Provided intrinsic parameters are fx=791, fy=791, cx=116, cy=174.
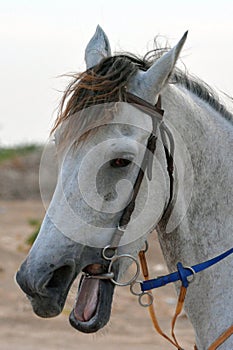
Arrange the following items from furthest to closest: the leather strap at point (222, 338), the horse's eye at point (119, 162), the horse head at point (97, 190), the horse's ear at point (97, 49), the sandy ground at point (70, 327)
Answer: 1. the sandy ground at point (70, 327)
2. the horse's ear at point (97, 49)
3. the leather strap at point (222, 338)
4. the horse's eye at point (119, 162)
5. the horse head at point (97, 190)

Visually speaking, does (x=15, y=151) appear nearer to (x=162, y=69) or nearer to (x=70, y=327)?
(x=70, y=327)

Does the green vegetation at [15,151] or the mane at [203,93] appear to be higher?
the mane at [203,93]

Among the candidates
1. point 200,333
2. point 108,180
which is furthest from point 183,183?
point 200,333

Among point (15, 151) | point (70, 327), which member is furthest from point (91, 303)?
point (15, 151)

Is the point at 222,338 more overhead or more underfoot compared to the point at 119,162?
more underfoot

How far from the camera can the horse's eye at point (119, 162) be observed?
3.45 metres

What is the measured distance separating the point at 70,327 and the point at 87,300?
7.02 m

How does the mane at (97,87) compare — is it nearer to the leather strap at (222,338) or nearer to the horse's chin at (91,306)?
the horse's chin at (91,306)

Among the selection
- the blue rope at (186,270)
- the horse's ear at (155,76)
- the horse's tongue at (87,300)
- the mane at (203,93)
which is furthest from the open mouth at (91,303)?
the mane at (203,93)

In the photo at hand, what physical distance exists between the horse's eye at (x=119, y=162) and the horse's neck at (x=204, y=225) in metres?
0.33

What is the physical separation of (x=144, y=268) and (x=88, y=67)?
40.5 inches

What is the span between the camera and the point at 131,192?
11.4ft

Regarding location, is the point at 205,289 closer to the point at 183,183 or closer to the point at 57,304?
the point at 183,183

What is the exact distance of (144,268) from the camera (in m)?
3.92
